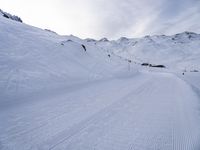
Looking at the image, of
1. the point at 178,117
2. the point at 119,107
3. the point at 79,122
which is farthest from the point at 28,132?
the point at 178,117

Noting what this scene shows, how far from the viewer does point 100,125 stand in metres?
3.70

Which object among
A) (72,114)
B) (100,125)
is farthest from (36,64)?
(100,125)

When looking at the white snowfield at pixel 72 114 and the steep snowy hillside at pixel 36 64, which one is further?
the steep snowy hillside at pixel 36 64

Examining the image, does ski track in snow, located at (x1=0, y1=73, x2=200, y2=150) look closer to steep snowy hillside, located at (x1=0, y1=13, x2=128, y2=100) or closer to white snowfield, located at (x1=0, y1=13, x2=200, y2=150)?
white snowfield, located at (x1=0, y1=13, x2=200, y2=150)

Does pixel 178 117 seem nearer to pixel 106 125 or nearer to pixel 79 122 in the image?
pixel 106 125

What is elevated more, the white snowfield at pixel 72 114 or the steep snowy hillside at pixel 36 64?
the steep snowy hillside at pixel 36 64

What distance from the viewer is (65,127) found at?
3.54 metres

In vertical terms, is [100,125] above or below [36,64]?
below

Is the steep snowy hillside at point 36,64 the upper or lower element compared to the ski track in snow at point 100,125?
upper

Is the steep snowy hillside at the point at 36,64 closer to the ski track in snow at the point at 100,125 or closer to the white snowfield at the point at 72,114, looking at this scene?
the white snowfield at the point at 72,114

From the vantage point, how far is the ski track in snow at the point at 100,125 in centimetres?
304

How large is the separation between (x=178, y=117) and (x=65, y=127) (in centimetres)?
240

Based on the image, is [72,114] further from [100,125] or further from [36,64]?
[36,64]

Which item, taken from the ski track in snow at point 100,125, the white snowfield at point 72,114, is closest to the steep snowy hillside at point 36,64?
the white snowfield at point 72,114
